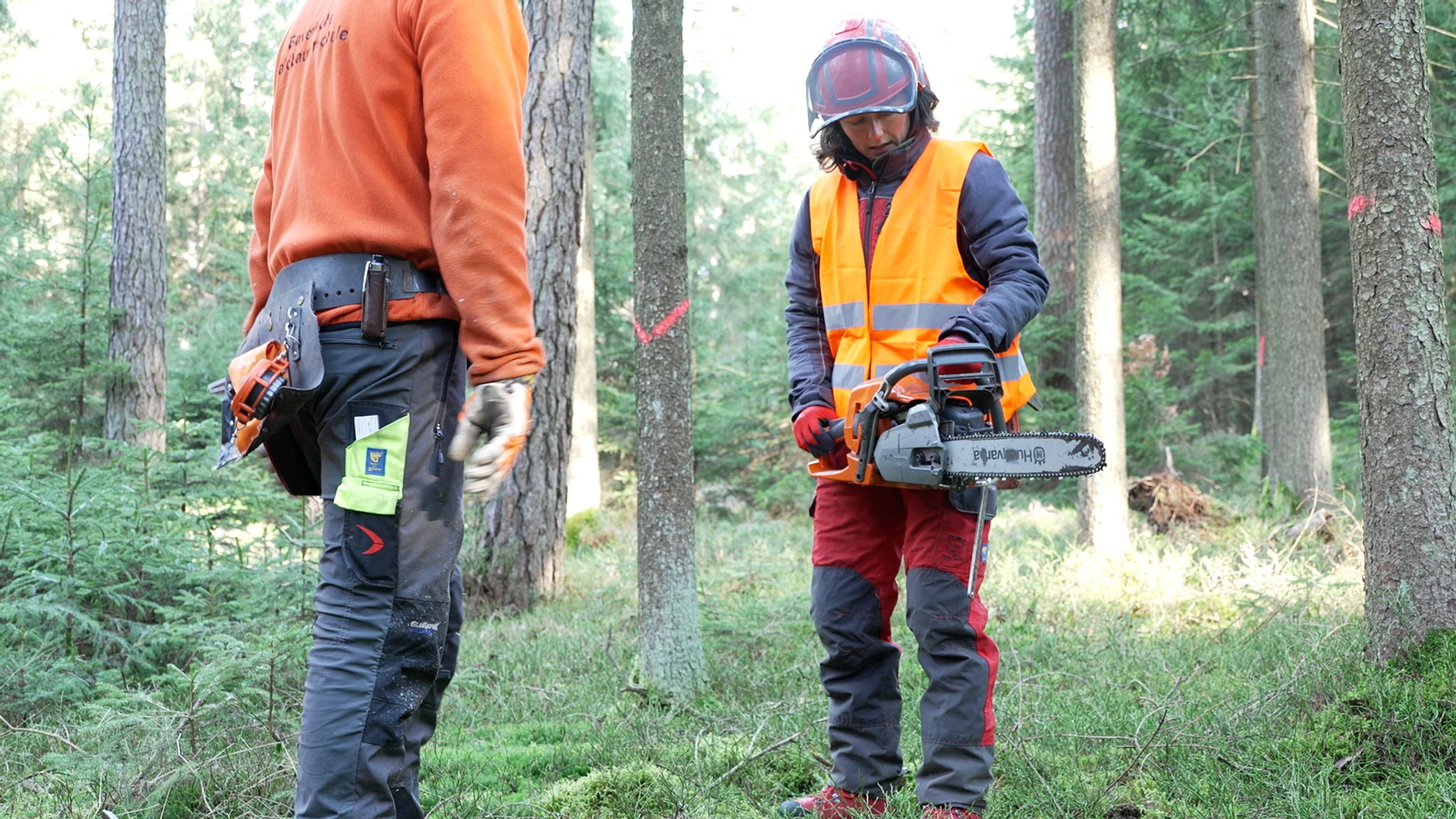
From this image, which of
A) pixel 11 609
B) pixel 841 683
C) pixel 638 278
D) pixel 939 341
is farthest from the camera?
pixel 638 278

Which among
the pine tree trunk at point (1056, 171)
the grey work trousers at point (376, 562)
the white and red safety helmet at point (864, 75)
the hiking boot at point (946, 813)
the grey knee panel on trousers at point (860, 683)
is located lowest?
the hiking boot at point (946, 813)

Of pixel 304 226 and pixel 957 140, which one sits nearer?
pixel 304 226

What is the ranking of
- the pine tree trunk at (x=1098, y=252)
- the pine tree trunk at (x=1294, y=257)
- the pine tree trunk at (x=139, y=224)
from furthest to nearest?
the pine tree trunk at (x=1294, y=257)
the pine tree trunk at (x=139, y=224)
the pine tree trunk at (x=1098, y=252)

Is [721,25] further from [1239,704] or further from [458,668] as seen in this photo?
[1239,704]

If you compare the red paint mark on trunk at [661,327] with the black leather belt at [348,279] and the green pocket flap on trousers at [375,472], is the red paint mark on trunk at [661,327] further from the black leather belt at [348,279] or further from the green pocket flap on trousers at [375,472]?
the green pocket flap on trousers at [375,472]

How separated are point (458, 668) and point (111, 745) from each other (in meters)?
1.65

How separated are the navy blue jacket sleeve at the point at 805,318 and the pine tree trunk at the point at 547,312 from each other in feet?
12.1

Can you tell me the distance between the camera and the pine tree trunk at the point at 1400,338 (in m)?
3.33

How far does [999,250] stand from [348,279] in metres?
1.75

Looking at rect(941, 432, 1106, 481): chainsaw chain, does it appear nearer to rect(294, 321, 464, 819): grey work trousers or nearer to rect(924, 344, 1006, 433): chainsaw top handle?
rect(924, 344, 1006, 433): chainsaw top handle

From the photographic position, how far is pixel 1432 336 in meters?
3.36

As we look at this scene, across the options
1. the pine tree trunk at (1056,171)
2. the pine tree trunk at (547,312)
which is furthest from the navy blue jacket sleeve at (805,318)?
the pine tree trunk at (1056,171)

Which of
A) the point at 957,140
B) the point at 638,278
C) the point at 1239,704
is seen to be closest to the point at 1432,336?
the point at 1239,704

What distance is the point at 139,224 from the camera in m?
9.70
